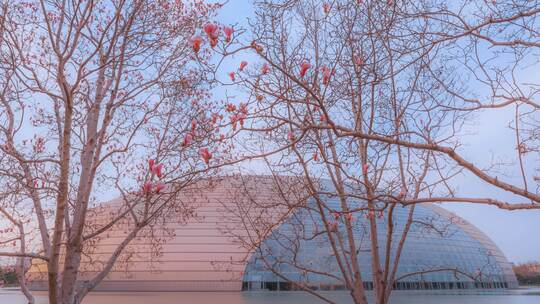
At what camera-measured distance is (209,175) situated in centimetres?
902

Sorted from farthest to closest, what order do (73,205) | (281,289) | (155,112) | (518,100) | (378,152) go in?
(281,289), (155,112), (73,205), (378,152), (518,100)

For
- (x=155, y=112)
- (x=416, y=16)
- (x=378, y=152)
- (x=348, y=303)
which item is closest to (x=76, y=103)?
(x=155, y=112)

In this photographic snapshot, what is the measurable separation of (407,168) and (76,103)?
18.8ft

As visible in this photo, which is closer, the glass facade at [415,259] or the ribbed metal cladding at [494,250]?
the glass facade at [415,259]

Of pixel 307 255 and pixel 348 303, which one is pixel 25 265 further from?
pixel 307 255

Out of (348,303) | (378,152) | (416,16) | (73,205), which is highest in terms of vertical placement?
(416,16)

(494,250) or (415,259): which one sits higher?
(494,250)

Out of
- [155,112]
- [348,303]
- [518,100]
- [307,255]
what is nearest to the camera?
[518,100]

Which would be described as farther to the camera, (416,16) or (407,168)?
(407,168)

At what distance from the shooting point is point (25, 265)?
9.02 metres

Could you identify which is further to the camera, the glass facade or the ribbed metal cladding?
the ribbed metal cladding

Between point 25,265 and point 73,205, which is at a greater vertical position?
point 73,205

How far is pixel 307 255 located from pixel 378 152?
23.4 m

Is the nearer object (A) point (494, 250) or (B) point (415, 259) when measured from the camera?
(B) point (415, 259)
